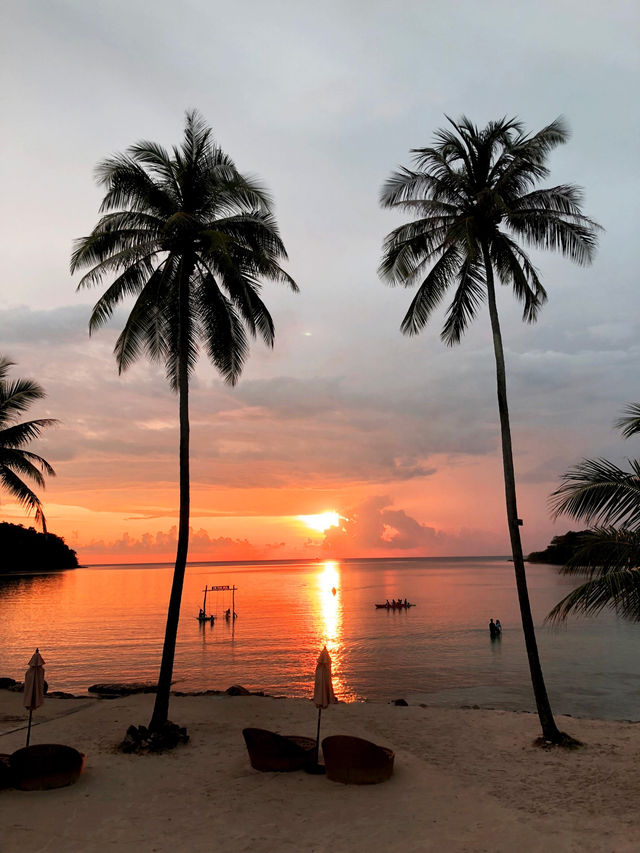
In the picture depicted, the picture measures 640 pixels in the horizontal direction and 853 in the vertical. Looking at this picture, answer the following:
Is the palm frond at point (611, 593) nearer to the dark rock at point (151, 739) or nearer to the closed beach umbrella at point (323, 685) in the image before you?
the closed beach umbrella at point (323, 685)

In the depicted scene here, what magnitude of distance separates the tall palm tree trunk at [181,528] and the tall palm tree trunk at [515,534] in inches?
337

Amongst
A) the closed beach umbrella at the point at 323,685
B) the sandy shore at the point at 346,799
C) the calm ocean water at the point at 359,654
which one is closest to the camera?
the sandy shore at the point at 346,799

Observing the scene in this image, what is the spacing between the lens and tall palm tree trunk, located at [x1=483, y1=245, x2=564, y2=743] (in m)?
14.4

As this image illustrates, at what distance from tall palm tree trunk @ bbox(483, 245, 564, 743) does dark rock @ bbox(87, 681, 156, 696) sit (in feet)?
67.8

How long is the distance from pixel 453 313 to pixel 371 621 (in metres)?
57.0

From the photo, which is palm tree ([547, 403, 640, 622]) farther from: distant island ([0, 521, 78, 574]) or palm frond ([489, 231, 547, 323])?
distant island ([0, 521, 78, 574])

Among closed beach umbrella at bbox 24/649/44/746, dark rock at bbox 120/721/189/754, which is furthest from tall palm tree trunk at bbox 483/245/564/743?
closed beach umbrella at bbox 24/649/44/746

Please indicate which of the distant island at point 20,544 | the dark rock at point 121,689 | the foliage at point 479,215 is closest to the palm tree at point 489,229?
the foliage at point 479,215

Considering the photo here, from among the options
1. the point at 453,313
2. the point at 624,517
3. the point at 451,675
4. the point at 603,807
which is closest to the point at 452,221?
the point at 453,313

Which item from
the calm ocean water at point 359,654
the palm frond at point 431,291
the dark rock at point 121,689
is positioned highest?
the palm frond at point 431,291

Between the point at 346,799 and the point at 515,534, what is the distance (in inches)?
295

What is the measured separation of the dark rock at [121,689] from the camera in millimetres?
28802

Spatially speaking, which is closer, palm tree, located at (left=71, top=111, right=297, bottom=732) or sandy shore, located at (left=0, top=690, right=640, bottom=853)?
sandy shore, located at (left=0, top=690, right=640, bottom=853)

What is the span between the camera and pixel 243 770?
12.7m
